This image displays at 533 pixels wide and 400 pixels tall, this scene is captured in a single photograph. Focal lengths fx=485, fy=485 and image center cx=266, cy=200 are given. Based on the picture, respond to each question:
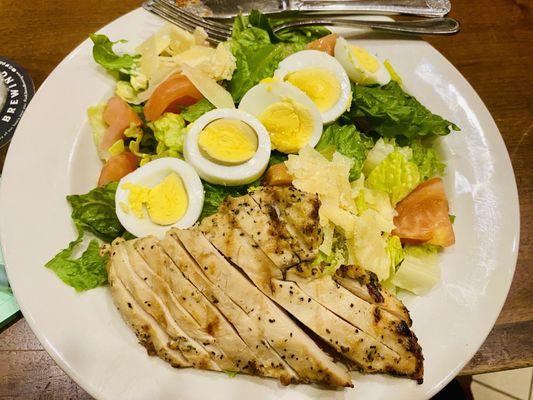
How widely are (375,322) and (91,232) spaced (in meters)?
1.39

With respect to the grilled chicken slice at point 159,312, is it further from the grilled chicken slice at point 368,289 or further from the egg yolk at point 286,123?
the egg yolk at point 286,123

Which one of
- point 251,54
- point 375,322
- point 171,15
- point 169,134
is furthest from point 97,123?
point 375,322

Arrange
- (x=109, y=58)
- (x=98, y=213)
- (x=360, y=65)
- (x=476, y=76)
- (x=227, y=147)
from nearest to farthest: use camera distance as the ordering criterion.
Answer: (x=98, y=213) → (x=227, y=147) → (x=109, y=58) → (x=360, y=65) → (x=476, y=76)

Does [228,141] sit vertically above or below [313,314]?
above

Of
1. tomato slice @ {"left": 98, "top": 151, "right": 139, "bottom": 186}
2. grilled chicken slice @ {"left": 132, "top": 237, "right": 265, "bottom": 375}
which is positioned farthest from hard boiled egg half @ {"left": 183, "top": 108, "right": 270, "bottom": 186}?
grilled chicken slice @ {"left": 132, "top": 237, "right": 265, "bottom": 375}

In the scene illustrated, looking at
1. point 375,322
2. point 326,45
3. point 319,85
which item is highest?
point 326,45

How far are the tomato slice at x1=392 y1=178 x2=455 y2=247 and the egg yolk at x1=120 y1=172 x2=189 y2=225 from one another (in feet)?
3.78

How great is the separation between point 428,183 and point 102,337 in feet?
6.02

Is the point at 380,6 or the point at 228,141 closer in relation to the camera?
the point at 228,141

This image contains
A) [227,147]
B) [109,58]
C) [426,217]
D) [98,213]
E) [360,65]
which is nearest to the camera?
[98,213]

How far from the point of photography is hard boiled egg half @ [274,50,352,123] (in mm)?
2748

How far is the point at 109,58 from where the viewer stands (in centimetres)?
270

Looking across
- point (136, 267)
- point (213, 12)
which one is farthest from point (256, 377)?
point (213, 12)

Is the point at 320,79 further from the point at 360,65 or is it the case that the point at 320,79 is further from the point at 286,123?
the point at 286,123
